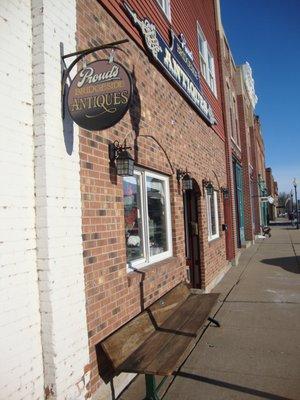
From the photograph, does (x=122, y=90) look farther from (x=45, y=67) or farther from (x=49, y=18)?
(x=49, y=18)

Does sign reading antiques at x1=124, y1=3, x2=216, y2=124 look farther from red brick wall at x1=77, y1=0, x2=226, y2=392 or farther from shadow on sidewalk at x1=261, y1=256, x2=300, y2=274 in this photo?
shadow on sidewalk at x1=261, y1=256, x2=300, y2=274

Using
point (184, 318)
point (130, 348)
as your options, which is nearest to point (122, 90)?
point (130, 348)

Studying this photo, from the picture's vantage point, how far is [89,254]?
395cm

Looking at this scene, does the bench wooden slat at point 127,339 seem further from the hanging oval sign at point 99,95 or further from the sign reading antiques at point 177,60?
the sign reading antiques at point 177,60

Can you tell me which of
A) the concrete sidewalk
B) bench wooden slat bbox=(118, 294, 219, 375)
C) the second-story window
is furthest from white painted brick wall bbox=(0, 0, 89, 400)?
the second-story window

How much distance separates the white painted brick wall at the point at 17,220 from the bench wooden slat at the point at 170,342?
0.98m

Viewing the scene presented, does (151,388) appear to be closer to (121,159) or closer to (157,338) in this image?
(157,338)

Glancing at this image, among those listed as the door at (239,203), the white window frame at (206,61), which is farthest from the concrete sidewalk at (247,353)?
the door at (239,203)

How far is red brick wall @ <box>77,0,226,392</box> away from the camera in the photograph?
4.01 metres

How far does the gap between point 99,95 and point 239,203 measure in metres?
16.1

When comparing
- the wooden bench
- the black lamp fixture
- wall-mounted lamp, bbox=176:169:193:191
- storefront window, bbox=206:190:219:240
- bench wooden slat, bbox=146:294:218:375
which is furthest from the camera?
storefront window, bbox=206:190:219:240

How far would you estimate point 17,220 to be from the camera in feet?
10.4

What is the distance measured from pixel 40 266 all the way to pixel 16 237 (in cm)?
33

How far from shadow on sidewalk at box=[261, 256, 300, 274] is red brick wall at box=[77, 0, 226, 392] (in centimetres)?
568
